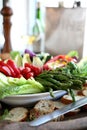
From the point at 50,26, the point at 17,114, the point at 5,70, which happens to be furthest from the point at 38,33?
the point at 17,114

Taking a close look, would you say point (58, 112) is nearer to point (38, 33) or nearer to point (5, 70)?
point (5, 70)

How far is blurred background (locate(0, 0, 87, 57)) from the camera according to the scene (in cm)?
119

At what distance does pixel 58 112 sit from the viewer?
1.57ft

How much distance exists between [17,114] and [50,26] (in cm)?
88

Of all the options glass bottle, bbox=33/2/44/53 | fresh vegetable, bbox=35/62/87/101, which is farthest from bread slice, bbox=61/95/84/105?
glass bottle, bbox=33/2/44/53

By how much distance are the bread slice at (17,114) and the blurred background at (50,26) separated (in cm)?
58

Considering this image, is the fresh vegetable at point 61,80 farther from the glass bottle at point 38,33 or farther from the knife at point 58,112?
the glass bottle at point 38,33

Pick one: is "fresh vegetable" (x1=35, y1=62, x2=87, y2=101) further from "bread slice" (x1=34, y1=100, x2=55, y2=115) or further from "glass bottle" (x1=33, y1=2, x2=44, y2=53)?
"glass bottle" (x1=33, y1=2, x2=44, y2=53)

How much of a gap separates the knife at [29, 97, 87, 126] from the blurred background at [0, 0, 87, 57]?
1.98 ft

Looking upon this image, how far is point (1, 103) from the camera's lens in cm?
55

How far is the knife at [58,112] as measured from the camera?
1.45 feet

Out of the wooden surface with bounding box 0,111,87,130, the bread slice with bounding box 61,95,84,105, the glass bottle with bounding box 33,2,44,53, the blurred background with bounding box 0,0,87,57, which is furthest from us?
the glass bottle with bounding box 33,2,44,53

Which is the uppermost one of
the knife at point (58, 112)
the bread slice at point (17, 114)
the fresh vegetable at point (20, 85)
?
the fresh vegetable at point (20, 85)

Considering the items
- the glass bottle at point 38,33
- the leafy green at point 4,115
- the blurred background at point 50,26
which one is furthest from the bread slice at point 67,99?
the glass bottle at point 38,33
